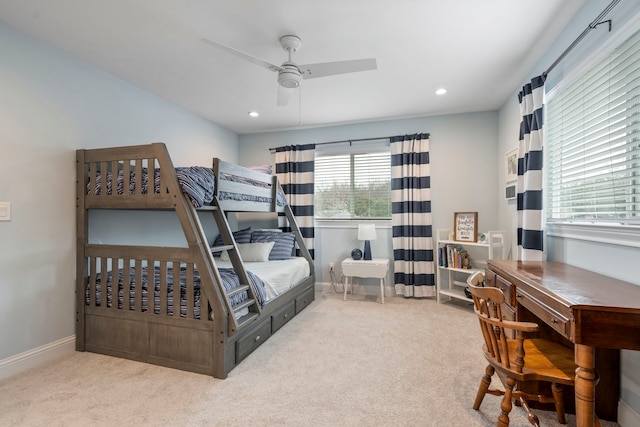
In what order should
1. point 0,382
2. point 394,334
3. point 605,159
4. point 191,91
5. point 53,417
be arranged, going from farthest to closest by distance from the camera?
point 191,91 → point 394,334 → point 0,382 → point 605,159 → point 53,417

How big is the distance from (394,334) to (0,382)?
2.92 meters

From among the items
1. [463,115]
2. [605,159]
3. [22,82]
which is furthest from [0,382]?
[463,115]

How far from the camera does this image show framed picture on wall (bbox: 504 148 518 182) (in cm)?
322

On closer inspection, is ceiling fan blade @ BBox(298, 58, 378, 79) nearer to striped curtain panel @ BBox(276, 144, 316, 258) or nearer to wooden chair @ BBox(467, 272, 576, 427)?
wooden chair @ BBox(467, 272, 576, 427)

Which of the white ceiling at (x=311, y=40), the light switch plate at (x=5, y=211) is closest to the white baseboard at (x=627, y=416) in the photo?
the white ceiling at (x=311, y=40)

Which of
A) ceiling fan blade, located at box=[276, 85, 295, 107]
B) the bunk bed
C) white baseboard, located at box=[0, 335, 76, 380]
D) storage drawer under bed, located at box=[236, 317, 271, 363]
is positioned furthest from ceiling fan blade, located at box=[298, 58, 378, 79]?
white baseboard, located at box=[0, 335, 76, 380]

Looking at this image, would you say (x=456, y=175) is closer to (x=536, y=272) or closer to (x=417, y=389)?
(x=536, y=272)

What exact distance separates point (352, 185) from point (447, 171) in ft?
4.22

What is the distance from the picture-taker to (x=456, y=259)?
3695mm

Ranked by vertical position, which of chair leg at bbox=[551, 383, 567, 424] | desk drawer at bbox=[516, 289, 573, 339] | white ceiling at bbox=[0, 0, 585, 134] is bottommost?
chair leg at bbox=[551, 383, 567, 424]

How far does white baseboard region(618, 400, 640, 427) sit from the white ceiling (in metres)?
2.32

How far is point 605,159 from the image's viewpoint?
1.83 m

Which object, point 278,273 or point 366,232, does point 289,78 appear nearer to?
point 278,273

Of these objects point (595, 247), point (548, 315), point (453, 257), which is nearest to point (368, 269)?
point (453, 257)
